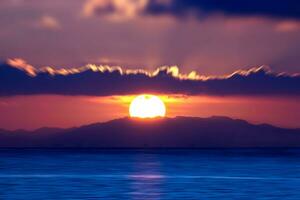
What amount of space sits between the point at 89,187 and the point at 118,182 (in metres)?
6.56

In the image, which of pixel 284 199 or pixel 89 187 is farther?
pixel 89 187

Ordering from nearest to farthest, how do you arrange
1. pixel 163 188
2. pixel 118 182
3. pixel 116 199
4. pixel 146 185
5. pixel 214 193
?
pixel 116 199 → pixel 214 193 → pixel 163 188 → pixel 146 185 → pixel 118 182

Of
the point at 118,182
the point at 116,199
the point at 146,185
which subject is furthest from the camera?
the point at 118,182

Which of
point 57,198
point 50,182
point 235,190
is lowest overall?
point 57,198

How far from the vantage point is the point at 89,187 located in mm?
46688

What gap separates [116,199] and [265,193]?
8236 mm

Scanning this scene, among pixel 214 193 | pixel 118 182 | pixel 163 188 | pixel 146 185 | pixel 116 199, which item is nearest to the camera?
pixel 116 199

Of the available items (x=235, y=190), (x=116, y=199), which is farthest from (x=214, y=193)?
(x=116, y=199)

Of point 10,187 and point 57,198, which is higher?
point 10,187

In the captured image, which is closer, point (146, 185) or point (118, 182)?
point (146, 185)

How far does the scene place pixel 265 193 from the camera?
43.3 meters

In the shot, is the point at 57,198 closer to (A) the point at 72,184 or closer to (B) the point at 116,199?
(B) the point at 116,199

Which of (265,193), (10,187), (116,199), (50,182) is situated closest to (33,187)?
(10,187)

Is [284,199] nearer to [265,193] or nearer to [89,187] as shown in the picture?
[265,193]
